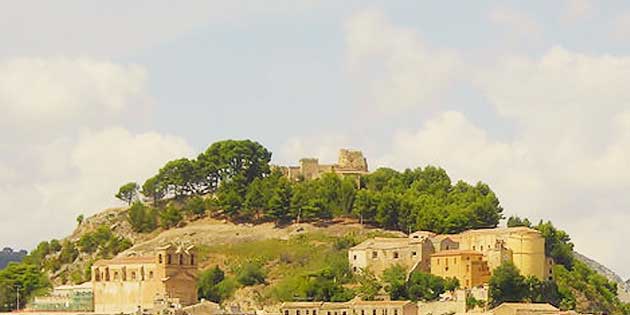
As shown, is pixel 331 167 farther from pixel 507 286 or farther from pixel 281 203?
pixel 507 286

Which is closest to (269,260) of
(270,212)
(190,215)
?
(270,212)

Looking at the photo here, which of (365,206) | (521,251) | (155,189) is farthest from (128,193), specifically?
(521,251)

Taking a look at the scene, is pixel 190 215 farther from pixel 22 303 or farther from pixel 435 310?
pixel 435 310

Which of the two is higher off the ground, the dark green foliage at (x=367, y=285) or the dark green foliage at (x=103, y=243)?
the dark green foliage at (x=103, y=243)

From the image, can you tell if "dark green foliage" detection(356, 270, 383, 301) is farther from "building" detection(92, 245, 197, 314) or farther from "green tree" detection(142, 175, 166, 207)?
"green tree" detection(142, 175, 166, 207)

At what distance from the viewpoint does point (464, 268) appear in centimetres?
7688

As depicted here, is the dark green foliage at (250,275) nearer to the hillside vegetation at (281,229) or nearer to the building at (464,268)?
the hillside vegetation at (281,229)

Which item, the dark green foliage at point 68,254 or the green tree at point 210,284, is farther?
the dark green foliage at point 68,254

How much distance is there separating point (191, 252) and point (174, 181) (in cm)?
2339

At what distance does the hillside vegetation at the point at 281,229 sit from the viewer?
8031 cm

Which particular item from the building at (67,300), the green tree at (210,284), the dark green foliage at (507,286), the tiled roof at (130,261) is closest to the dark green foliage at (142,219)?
the green tree at (210,284)

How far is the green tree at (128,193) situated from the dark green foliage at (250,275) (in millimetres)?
22743

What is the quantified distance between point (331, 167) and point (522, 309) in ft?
115

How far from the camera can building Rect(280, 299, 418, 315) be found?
72.4 metres
